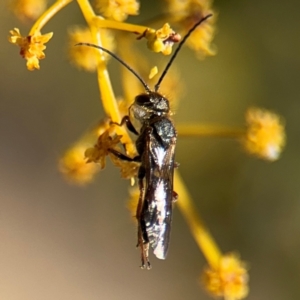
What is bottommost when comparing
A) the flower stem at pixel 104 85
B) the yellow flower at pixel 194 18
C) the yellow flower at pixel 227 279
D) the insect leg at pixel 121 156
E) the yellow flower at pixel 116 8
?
the yellow flower at pixel 227 279

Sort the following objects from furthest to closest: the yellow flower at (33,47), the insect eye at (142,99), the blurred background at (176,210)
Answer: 1. the blurred background at (176,210)
2. the insect eye at (142,99)
3. the yellow flower at (33,47)

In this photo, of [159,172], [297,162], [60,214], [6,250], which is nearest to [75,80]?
[60,214]

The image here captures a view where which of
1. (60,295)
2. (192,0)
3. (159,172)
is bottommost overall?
(159,172)

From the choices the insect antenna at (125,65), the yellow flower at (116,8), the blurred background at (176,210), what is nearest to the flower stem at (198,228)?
the insect antenna at (125,65)

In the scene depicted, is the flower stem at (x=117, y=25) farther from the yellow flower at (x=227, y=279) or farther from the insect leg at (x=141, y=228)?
the yellow flower at (x=227, y=279)

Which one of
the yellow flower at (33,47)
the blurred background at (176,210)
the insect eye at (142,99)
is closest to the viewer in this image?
the yellow flower at (33,47)

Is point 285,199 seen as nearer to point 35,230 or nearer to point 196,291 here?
point 196,291

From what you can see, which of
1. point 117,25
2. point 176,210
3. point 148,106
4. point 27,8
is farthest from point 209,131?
point 176,210
